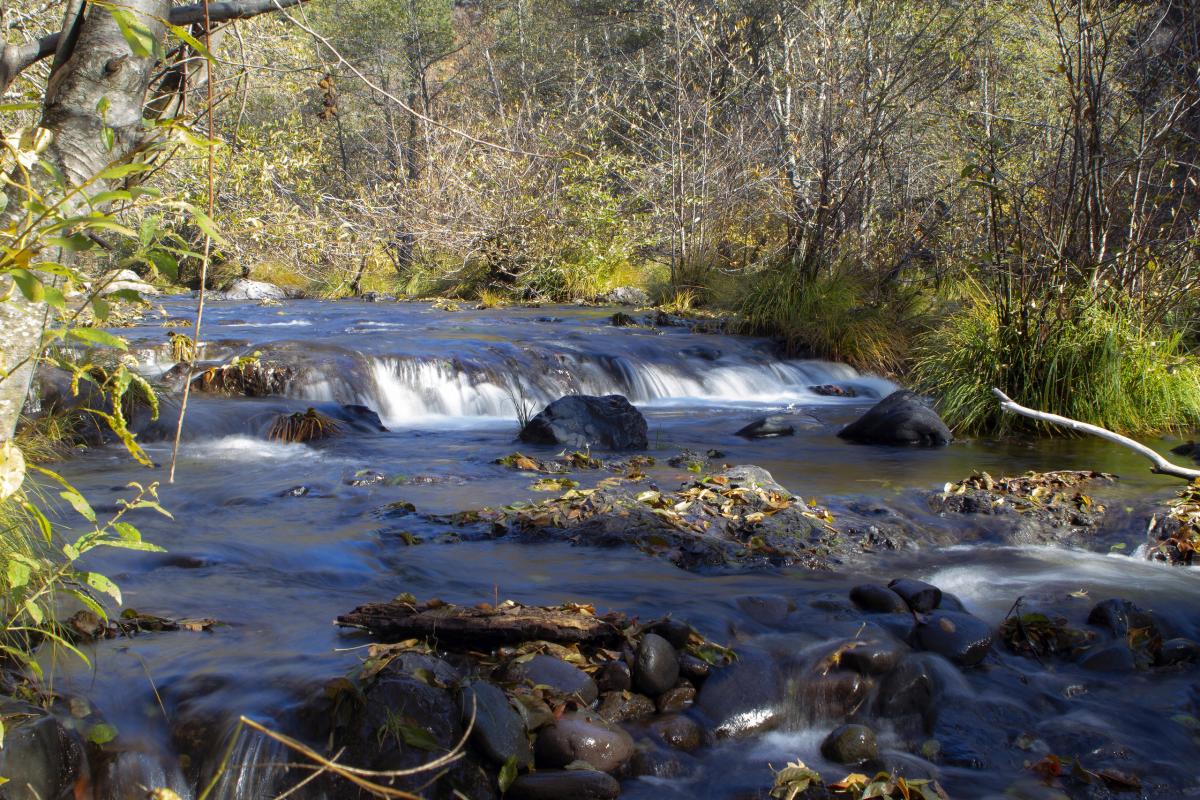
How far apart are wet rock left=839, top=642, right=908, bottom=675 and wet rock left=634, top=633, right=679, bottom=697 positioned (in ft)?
2.46

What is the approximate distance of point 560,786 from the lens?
→ 3363 millimetres

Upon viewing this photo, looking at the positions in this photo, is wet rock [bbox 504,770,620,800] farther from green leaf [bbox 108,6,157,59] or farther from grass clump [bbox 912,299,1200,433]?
grass clump [bbox 912,299,1200,433]

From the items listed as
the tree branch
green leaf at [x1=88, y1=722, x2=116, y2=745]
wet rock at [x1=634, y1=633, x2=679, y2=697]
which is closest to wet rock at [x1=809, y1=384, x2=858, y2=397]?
wet rock at [x1=634, y1=633, x2=679, y2=697]

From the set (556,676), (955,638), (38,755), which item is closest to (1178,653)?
(955,638)

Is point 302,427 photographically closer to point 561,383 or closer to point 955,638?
point 561,383

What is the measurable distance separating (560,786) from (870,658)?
156 cm

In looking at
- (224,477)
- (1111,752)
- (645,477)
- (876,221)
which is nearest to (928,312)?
(876,221)

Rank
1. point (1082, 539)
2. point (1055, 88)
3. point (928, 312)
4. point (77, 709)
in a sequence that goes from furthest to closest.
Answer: point (1055, 88), point (928, 312), point (1082, 539), point (77, 709)

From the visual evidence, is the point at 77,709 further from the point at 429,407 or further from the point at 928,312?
the point at 928,312

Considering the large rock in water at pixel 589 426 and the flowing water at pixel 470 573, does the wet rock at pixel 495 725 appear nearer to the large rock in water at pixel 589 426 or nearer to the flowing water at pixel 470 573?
the flowing water at pixel 470 573

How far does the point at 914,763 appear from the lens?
3.79 m

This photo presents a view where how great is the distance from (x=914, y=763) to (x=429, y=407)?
8183 mm

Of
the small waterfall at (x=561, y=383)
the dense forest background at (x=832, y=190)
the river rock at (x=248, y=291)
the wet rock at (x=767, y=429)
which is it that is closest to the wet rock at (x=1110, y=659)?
the dense forest background at (x=832, y=190)

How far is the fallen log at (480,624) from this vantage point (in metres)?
4.11
